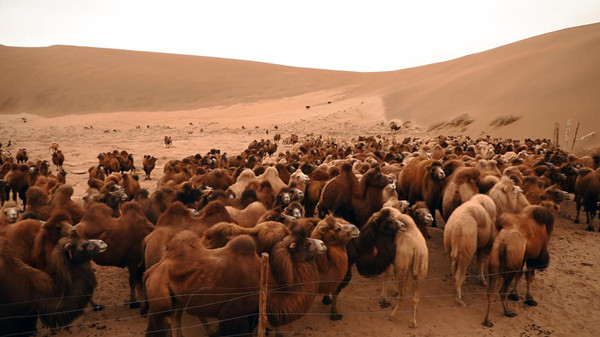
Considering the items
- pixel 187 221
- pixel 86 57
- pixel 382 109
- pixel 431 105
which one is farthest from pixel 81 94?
pixel 187 221

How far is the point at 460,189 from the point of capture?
A: 9531 millimetres

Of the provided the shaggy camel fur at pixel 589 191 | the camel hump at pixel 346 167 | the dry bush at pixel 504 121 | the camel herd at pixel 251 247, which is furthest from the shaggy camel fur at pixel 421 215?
the dry bush at pixel 504 121

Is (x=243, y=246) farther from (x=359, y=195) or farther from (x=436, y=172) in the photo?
(x=436, y=172)

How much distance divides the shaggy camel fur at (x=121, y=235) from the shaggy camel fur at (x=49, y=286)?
113 centimetres

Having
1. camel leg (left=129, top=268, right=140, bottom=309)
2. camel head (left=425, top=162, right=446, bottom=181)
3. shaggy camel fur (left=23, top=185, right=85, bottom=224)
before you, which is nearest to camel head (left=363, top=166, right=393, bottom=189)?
camel head (left=425, top=162, right=446, bottom=181)

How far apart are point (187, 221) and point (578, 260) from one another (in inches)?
358

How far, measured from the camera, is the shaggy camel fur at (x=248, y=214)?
26.2ft

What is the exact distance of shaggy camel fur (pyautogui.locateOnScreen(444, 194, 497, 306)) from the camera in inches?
281

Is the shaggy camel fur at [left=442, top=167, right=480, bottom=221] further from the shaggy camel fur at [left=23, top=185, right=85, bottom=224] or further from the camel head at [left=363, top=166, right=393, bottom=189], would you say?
the shaggy camel fur at [left=23, top=185, right=85, bottom=224]

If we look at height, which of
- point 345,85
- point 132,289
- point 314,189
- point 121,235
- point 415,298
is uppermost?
point 345,85

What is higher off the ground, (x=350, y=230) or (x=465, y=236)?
(x=350, y=230)

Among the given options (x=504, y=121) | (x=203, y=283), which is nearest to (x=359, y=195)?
(x=203, y=283)

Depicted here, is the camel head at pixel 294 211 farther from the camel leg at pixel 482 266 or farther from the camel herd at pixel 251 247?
the camel leg at pixel 482 266

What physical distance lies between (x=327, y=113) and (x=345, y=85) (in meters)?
36.6
